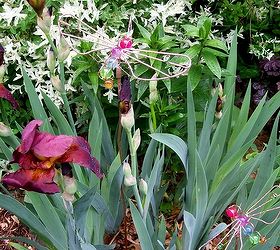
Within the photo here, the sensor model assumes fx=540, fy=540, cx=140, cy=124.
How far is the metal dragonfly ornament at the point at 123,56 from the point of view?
134 cm

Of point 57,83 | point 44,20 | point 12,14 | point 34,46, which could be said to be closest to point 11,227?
point 34,46

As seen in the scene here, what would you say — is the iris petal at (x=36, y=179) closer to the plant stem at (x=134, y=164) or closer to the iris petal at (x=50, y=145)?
the iris petal at (x=50, y=145)

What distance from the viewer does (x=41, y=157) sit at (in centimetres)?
100

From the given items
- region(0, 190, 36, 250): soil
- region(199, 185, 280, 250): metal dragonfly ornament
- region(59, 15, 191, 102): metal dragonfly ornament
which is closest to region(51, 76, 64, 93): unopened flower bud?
region(59, 15, 191, 102): metal dragonfly ornament

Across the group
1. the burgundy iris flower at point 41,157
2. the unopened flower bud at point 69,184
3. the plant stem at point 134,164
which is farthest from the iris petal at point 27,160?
the plant stem at point 134,164

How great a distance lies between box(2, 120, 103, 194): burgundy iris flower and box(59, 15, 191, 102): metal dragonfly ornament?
1.12 ft

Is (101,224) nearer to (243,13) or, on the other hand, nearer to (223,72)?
(223,72)

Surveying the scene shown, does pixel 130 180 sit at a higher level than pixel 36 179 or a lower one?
lower

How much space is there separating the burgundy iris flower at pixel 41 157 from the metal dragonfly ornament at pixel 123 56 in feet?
1.12

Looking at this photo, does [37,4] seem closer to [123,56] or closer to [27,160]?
[123,56]

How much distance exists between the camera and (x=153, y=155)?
69.5 inches

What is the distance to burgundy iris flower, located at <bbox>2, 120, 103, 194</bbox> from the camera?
38.9 inches

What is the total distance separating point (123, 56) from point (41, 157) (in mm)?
427

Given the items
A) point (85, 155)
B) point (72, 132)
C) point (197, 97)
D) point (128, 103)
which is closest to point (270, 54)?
point (197, 97)
